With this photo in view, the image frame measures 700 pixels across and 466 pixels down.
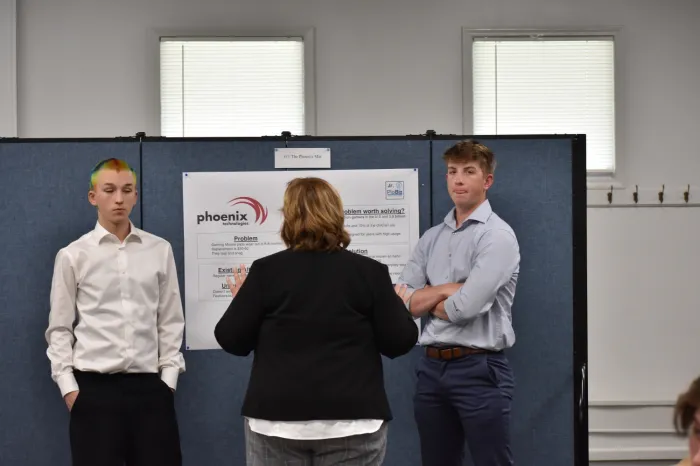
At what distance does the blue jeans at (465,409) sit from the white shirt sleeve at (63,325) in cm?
129

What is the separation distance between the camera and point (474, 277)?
9.93 feet

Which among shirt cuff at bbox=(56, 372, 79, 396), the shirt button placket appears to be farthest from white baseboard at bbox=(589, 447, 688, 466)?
shirt cuff at bbox=(56, 372, 79, 396)

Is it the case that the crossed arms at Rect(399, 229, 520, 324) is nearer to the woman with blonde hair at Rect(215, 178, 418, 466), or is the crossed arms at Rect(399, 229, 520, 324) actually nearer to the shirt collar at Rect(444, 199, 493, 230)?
the shirt collar at Rect(444, 199, 493, 230)

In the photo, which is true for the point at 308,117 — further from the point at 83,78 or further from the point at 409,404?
the point at 409,404

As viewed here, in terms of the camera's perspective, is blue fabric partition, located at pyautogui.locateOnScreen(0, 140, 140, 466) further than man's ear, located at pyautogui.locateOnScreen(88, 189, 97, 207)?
Yes

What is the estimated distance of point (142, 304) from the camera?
308cm

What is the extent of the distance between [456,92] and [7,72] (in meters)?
2.53

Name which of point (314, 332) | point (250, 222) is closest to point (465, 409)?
point (314, 332)

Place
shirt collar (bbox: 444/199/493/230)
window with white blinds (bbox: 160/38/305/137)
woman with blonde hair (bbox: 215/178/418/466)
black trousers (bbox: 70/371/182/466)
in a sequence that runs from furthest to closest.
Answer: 1. window with white blinds (bbox: 160/38/305/137)
2. shirt collar (bbox: 444/199/493/230)
3. black trousers (bbox: 70/371/182/466)
4. woman with blonde hair (bbox: 215/178/418/466)

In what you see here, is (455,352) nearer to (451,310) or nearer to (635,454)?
(451,310)

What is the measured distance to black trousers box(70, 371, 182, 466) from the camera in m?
2.93

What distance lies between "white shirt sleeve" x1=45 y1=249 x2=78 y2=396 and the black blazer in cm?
108

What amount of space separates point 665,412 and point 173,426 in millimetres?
2988

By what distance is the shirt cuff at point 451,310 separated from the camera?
9.84ft
